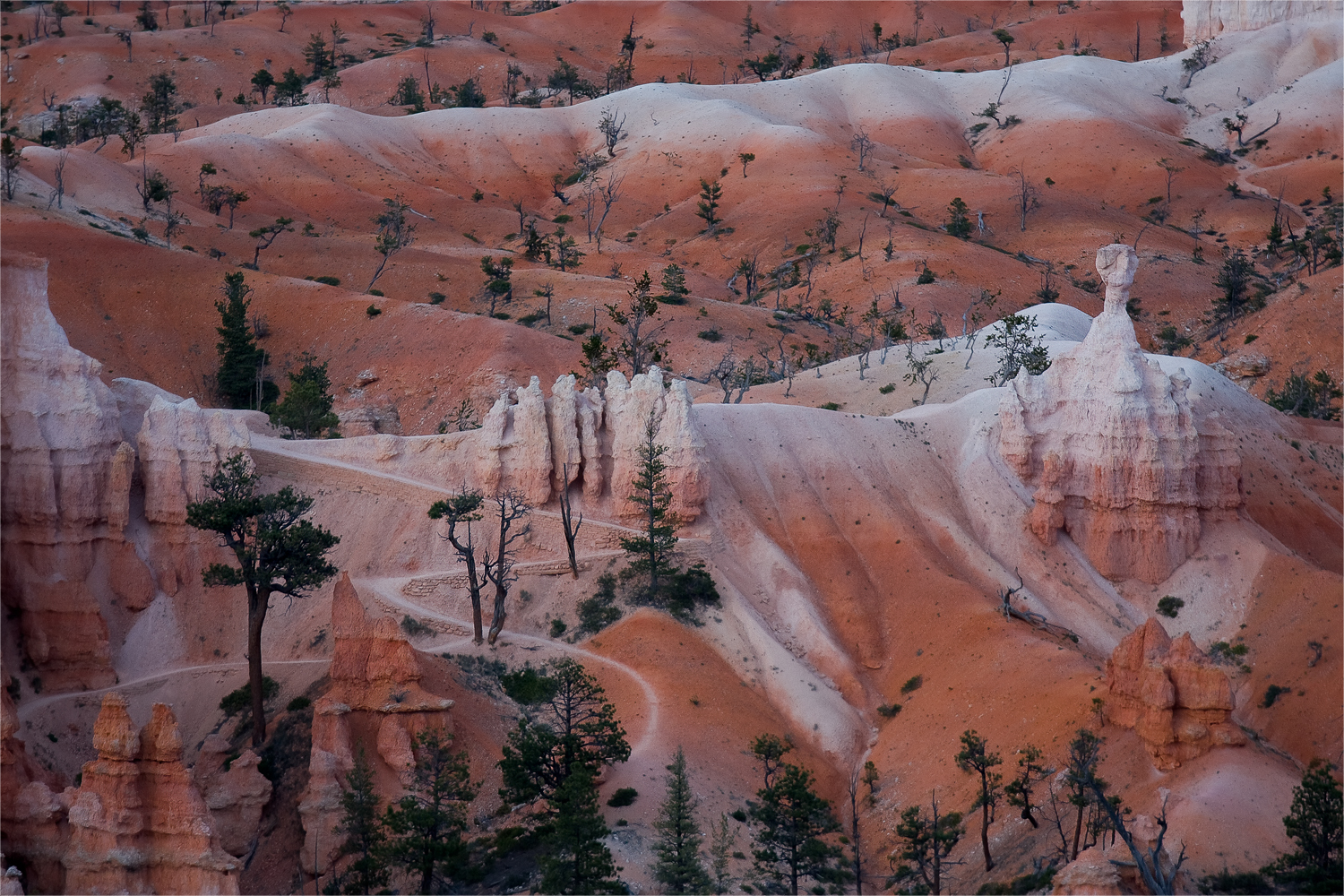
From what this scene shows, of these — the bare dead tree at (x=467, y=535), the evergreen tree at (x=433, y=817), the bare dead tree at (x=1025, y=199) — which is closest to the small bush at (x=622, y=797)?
the evergreen tree at (x=433, y=817)

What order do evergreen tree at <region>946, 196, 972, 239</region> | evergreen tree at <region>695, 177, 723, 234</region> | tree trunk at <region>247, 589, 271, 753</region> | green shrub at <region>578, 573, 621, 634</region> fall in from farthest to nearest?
1. evergreen tree at <region>695, 177, 723, 234</region>
2. evergreen tree at <region>946, 196, 972, 239</region>
3. green shrub at <region>578, 573, 621, 634</region>
4. tree trunk at <region>247, 589, 271, 753</region>

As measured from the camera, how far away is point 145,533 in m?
67.1

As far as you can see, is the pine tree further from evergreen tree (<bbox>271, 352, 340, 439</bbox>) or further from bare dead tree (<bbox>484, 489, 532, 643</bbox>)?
bare dead tree (<bbox>484, 489, 532, 643</bbox>)

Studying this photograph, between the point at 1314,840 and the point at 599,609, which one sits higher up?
the point at 1314,840

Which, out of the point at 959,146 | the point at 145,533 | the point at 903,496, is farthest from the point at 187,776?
the point at 959,146

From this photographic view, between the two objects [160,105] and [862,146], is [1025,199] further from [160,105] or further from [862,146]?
[160,105]

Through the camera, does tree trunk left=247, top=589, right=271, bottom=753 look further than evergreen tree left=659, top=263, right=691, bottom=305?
No

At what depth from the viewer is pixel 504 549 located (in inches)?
2657

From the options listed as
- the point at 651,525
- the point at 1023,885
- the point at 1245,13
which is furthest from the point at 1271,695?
the point at 1245,13

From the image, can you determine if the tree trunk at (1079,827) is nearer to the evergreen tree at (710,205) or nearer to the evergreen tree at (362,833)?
the evergreen tree at (362,833)

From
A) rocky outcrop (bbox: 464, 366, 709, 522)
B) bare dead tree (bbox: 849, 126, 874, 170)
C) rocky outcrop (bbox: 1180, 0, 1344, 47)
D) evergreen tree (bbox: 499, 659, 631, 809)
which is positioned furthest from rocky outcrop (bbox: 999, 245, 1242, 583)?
rocky outcrop (bbox: 1180, 0, 1344, 47)

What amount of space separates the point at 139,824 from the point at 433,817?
27.9 ft

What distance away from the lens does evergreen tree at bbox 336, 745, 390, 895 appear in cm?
5028

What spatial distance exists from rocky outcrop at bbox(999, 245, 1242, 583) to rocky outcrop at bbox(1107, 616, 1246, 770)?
1907 cm
